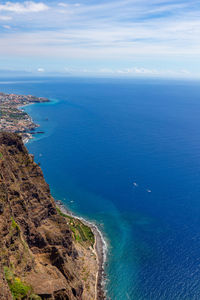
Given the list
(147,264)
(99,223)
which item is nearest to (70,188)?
(99,223)

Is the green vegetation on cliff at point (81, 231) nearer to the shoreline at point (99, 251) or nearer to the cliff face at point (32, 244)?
the shoreline at point (99, 251)

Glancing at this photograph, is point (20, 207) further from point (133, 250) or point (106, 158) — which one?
point (106, 158)

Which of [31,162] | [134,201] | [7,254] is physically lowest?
[134,201]

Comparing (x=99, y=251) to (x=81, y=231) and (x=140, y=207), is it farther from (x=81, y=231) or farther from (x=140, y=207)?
(x=140, y=207)

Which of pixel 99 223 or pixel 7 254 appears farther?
pixel 99 223

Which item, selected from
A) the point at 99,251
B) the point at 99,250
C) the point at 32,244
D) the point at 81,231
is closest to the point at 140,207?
the point at 81,231

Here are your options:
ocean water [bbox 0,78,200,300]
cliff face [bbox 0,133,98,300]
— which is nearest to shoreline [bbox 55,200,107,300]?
cliff face [bbox 0,133,98,300]
